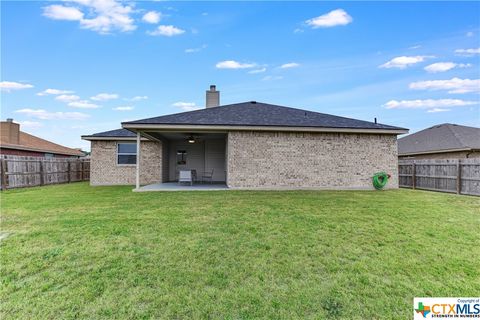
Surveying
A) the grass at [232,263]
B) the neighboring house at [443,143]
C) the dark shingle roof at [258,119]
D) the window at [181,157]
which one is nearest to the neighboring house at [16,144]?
the window at [181,157]

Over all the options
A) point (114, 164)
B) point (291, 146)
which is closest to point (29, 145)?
point (114, 164)

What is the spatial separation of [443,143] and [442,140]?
24.8 inches

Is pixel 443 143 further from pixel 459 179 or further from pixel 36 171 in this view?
pixel 36 171

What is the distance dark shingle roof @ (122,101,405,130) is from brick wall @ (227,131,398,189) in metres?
0.49

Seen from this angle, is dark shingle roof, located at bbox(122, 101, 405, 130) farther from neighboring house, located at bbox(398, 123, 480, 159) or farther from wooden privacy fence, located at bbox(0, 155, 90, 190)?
wooden privacy fence, located at bbox(0, 155, 90, 190)

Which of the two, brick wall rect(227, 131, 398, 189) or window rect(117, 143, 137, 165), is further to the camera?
window rect(117, 143, 137, 165)

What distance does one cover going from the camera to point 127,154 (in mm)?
14914

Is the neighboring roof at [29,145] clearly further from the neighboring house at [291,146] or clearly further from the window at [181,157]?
the neighboring house at [291,146]

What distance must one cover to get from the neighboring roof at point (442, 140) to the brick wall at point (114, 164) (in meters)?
16.1

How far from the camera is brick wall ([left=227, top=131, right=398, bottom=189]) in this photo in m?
11.8

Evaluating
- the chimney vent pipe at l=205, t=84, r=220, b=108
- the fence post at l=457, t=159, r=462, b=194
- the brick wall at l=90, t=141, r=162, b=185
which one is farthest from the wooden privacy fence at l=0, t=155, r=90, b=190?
the fence post at l=457, t=159, r=462, b=194

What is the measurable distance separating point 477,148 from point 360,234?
1363cm

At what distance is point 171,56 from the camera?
14680 millimetres

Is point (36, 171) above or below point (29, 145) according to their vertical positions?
below
